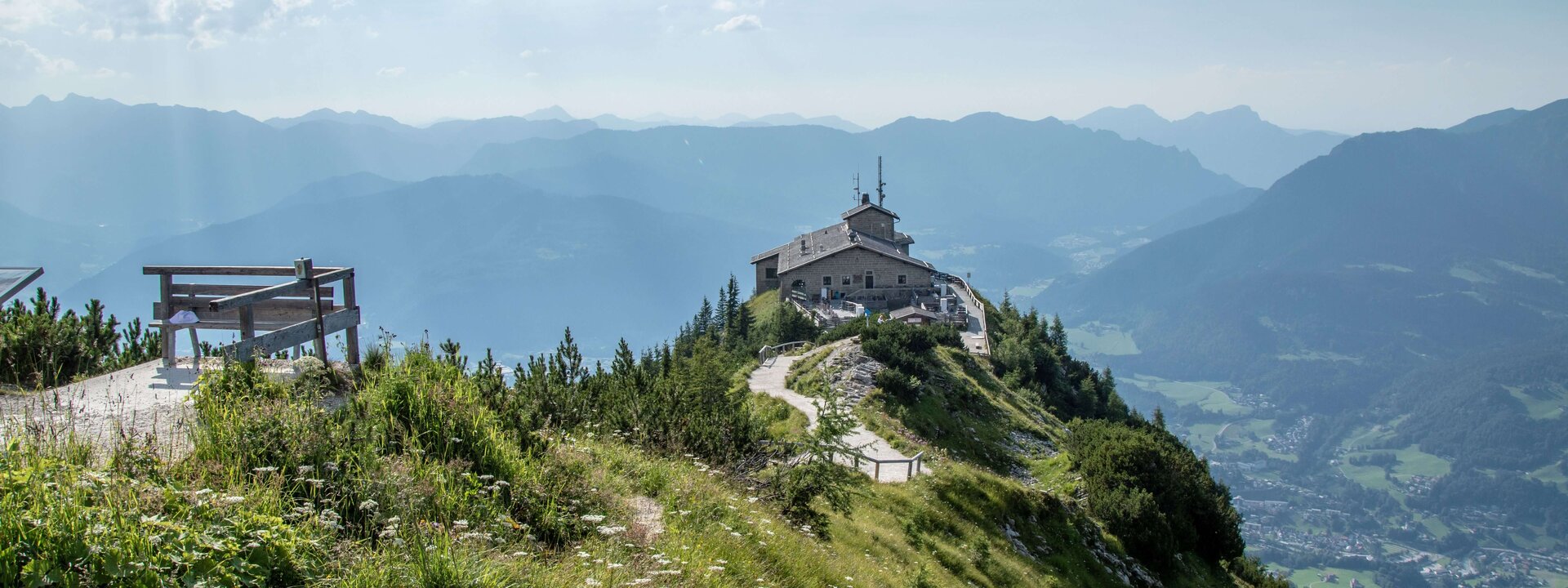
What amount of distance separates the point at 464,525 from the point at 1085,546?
14198 mm

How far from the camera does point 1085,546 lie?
56.3ft

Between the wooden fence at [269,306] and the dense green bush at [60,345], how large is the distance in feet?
4.31

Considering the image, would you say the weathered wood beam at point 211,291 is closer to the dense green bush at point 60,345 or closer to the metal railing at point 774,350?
the dense green bush at point 60,345

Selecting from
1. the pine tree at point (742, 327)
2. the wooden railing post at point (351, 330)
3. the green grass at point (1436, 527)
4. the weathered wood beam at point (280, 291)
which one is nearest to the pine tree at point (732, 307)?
the pine tree at point (742, 327)

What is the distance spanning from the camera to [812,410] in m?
23.5

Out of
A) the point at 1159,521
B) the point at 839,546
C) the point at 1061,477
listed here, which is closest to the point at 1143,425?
the point at 1061,477

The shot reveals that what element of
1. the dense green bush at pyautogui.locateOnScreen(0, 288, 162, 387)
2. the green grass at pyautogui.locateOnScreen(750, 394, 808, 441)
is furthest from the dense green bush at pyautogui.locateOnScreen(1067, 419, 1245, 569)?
the dense green bush at pyautogui.locateOnScreen(0, 288, 162, 387)

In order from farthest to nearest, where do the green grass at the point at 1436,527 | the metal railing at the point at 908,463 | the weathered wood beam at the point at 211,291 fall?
the green grass at the point at 1436,527 < the metal railing at the point at 908,463 < the weathered wood beam at the point at 211,291

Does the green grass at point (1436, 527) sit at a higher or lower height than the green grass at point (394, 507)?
lower

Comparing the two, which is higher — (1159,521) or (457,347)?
(457,347)

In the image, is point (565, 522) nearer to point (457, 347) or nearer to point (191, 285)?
point (457, 347)

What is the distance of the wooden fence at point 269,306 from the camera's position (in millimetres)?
10164

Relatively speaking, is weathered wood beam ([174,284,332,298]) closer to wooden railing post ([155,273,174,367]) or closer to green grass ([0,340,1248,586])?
wooden railing post ([155,273,174,367])

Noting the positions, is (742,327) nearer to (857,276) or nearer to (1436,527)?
(857,276)
